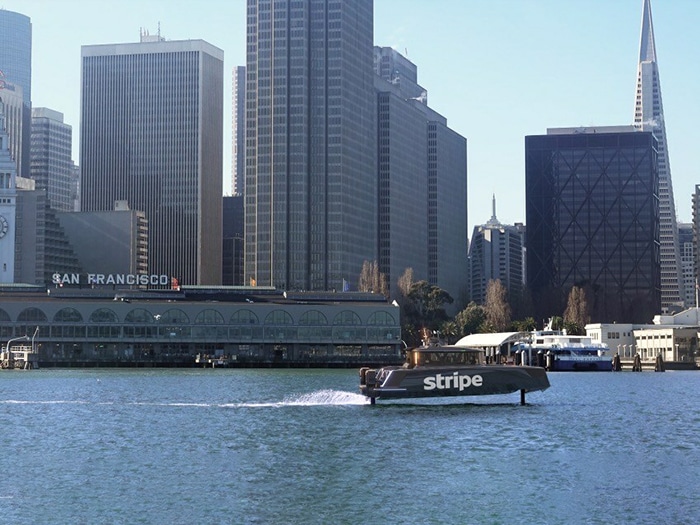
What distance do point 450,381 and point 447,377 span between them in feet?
1.49

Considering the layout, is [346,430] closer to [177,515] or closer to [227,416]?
[227,416]

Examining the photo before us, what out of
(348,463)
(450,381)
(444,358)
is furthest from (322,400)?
(348,463)

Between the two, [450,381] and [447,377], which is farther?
[450,381]

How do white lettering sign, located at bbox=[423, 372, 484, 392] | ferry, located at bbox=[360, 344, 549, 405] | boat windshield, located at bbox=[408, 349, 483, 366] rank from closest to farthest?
1. white lettering sign, located at bbox=[423, 372, 484, 392]
2. ferry, located at bbox=[360, 344, 549, 405]
3. boat windshield, located at bbox=[408, 349, 483, 366]

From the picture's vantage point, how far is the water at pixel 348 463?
165 ft

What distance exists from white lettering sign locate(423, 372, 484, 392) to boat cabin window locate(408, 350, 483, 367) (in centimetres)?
174

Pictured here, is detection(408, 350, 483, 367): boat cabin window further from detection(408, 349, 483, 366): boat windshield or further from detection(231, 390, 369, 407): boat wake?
detection(231, 390, 369, 407): boat wake

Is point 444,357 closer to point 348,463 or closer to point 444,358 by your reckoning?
point 444,358

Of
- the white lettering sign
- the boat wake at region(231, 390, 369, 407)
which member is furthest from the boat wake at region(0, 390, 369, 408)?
the white lettering sign

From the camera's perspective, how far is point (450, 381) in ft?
312

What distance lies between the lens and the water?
50312 millimetres

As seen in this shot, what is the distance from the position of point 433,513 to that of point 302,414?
47363 mm

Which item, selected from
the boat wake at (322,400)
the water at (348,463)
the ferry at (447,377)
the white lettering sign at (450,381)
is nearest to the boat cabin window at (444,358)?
the ferry at (447,377)

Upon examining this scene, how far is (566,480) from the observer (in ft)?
193
